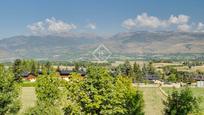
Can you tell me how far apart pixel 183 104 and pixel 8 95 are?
18.2 metres

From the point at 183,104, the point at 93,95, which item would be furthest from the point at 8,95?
the point at 183,104

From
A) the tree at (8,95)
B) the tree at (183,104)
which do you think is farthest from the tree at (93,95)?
the tree at (8,95)

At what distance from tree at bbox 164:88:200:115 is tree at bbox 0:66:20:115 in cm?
1626

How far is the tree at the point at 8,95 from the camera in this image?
144 ft

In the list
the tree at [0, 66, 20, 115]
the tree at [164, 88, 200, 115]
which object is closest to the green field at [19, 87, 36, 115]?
the tree at [0, 66, 20, 115]

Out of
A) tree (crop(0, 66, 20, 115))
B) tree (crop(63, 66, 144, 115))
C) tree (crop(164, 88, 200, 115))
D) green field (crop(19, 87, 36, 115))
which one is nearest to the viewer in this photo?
tree (crop(63, 66, 144, 115))

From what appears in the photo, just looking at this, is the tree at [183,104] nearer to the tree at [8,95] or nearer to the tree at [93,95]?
the tree at [93,95]

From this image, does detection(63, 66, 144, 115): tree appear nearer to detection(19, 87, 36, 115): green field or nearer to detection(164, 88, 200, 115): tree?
detection(164, 88, 200, 115): tree

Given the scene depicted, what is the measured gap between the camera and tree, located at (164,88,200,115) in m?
40.0

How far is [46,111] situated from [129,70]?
138 m

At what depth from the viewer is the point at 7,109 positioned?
44.3 m

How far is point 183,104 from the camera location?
40500 mm

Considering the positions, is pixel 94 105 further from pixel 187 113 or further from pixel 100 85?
pixel 187 113

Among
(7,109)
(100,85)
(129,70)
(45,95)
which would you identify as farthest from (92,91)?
(129,70)
